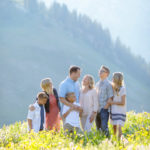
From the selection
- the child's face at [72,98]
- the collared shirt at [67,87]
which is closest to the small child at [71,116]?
the child's face at [72,98]

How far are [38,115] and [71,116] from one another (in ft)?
3.31

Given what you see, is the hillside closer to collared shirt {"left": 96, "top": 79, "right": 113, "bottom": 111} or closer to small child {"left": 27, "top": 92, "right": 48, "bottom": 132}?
small child {"left": 27, "top": 92, "right": 48, "bottom": 132}

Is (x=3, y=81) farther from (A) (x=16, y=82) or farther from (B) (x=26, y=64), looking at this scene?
(B) (x=26, y=64)

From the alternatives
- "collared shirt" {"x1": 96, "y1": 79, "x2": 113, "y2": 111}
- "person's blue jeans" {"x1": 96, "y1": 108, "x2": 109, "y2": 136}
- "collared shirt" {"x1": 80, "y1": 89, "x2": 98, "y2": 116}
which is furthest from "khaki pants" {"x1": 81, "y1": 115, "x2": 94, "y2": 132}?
"collared shirt" {"x1": 96, "y1": 79, "x2": 113, "y2": 111}

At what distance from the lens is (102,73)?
8.18m

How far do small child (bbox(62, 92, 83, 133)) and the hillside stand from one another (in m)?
60.4

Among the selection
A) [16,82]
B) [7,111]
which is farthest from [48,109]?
[16,82]

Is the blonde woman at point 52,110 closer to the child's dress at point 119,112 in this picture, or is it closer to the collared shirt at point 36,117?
the collared shirt at point 36,117

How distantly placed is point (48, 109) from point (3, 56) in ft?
321

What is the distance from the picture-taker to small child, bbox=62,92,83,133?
771cm

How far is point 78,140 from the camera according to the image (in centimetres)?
693

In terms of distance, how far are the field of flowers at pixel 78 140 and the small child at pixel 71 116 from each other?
0.40 m

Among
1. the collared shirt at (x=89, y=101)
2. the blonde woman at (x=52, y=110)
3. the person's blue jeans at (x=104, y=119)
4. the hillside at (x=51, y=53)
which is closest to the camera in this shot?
the person's blue jeans at (x=104, y=119)

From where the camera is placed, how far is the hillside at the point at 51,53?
8627cm
